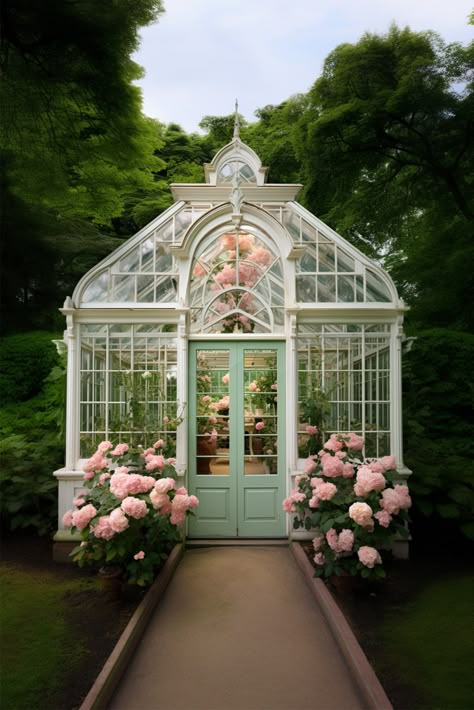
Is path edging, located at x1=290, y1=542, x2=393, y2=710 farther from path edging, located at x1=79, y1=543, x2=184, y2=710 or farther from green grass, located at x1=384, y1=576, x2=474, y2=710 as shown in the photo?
path edging, located at x1=79, y1=543, x2=184, y2=710

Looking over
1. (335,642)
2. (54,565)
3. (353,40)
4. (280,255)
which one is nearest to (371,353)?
(280,255)

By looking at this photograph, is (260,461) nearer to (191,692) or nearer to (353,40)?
(191,692)

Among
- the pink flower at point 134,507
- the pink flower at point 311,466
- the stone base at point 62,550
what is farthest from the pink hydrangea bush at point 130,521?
the pink flower at point 311,466

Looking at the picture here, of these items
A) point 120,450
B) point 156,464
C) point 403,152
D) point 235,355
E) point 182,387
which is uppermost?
point 403,152

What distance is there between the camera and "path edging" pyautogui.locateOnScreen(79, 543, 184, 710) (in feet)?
10.1

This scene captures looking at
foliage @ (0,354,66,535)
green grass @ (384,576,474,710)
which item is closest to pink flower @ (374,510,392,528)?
green grass @ (384,576,474,710)

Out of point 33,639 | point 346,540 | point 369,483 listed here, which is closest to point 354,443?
point 369,483

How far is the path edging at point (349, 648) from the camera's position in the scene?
307 cm

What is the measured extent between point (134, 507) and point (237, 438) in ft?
6.66

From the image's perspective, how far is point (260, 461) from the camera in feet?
19.6

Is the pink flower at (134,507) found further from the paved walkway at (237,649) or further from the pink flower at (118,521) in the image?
the paved walkway at (237,649)

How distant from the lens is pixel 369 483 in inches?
175

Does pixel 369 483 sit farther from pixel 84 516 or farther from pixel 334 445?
pixel 84 516

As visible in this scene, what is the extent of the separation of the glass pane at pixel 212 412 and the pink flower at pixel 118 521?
6.16 ft
